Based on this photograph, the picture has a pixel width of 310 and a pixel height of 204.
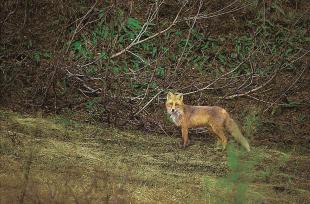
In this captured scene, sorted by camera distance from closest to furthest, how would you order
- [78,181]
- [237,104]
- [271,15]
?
[78,181], [237,104], [271,15]

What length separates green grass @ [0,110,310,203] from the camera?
16.6ft

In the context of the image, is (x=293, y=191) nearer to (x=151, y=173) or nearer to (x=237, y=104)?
(x=151, y=173)

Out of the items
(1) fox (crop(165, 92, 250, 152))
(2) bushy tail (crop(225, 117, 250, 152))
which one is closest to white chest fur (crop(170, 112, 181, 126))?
(1) fox (crop(165, 92, 250, 152))

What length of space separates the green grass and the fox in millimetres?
224

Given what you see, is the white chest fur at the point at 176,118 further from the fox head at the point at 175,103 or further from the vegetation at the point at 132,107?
the vegetation at the point at 132,107

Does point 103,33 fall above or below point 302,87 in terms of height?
above

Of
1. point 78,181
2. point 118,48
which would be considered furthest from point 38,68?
point 78,181

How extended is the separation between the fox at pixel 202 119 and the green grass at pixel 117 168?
22 cm

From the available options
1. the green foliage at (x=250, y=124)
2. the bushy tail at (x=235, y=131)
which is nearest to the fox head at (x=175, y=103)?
the bushy tail at (x=235, y=131)

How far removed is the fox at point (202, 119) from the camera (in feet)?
25.4

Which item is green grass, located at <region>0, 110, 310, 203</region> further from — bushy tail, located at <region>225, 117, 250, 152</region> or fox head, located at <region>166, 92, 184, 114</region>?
fox head, located at <region>166, 92, 184, 114</region>

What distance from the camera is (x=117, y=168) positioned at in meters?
6.24

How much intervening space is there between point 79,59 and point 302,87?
3.69m

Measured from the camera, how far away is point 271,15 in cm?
1228
